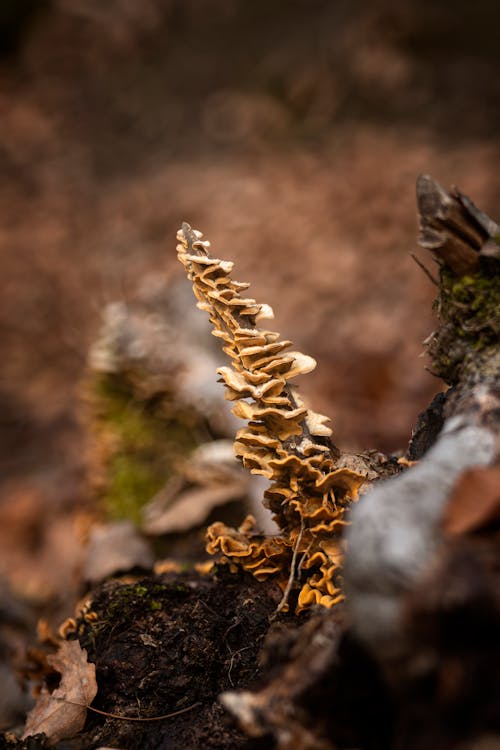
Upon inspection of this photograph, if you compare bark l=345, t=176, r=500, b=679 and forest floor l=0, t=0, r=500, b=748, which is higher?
forest floor l=0, t=0, r=500, b=748

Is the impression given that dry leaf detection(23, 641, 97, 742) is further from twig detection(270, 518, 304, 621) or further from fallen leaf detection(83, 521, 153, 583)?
fallen leaf detection(83, 521, 153, 583)

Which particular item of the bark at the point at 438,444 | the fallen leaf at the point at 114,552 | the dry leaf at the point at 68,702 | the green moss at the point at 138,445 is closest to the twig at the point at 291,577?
the bark at the point at 438,444

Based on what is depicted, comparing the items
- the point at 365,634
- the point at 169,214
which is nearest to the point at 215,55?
the point at 169,214

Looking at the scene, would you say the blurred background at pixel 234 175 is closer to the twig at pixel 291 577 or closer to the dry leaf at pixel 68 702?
the dry leaf at pixel 68 702

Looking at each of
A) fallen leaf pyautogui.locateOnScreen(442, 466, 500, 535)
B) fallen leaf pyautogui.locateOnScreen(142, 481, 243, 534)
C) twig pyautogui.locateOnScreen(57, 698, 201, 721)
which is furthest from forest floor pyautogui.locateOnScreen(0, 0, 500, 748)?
fallen leaf pyautogui.locateOnScreen(442, 466, 500, 535)

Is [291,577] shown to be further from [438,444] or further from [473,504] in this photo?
[473,504]
